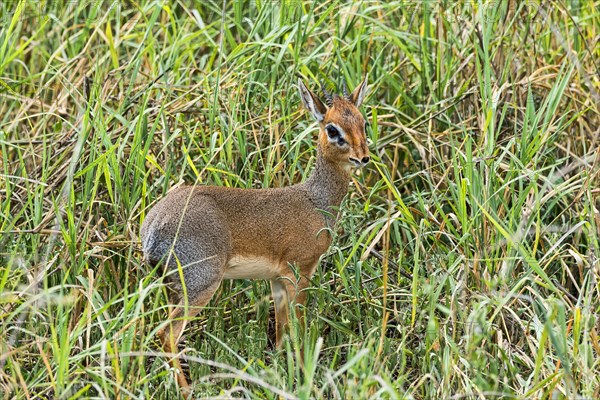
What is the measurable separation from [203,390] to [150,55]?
8.34 ft

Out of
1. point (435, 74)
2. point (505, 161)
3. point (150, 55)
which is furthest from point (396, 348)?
point (150, 55)

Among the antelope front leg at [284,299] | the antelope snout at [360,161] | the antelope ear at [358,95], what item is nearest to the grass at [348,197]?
the antelope front leg at [284,299]

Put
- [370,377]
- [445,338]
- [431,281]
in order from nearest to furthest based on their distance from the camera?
[370,377]
[445,338]
[431,281]

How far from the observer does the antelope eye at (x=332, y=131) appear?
16.7 ft

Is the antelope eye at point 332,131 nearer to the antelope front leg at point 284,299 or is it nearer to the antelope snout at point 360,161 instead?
the antelope snout at point 360,161

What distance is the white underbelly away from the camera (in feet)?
16.1

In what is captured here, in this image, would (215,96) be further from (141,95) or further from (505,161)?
(505,161)

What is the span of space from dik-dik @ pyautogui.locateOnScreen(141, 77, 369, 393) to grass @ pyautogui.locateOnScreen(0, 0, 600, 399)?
141mm

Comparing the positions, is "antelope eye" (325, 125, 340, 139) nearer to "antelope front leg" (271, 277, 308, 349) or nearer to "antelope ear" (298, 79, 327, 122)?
"antelope ear" (298, 79, 327, 122)

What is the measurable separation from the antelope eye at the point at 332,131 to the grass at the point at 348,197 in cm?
40

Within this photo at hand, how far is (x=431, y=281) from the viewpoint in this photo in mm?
4770

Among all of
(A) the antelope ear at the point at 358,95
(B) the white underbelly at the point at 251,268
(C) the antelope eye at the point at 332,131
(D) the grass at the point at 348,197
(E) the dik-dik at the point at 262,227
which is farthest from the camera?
(A) the antelope ear at the point at 358,95

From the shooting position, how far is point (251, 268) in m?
4.99

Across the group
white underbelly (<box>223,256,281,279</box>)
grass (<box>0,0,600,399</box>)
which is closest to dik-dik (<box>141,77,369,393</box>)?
white underbelly (<box>223,256,281,279</box>)
